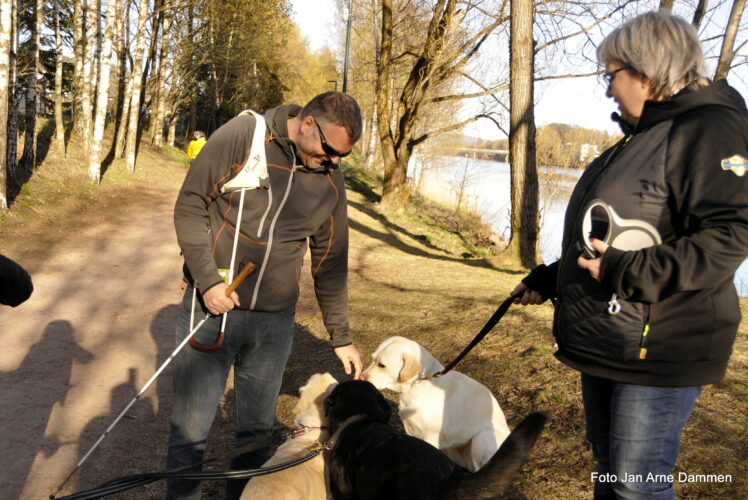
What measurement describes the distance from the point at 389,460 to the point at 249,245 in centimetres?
127

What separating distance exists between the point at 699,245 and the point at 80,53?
69.3 ft

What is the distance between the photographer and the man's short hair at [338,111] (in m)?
2.81

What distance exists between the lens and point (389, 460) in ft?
8.59

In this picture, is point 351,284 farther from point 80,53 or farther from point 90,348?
point 80,53

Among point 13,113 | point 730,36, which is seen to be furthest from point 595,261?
point 13,113

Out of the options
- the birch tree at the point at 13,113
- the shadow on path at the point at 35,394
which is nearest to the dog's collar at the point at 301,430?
the shadow on path at the point at 35,394

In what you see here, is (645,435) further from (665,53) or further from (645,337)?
(665,53)

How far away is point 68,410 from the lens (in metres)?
5.14

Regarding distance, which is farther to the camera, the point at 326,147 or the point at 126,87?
the point at 126,87

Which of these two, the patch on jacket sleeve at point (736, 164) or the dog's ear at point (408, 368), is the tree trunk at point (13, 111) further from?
the patch on jacket sleeve at point (736, 164)

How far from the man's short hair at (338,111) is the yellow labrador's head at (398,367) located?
178 cm

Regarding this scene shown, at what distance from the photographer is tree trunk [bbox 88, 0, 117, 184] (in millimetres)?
16500

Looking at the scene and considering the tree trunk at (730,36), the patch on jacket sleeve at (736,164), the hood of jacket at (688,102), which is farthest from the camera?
the tree trunk at (730,36)

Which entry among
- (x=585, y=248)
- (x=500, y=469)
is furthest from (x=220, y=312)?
(x=585, y=248)
